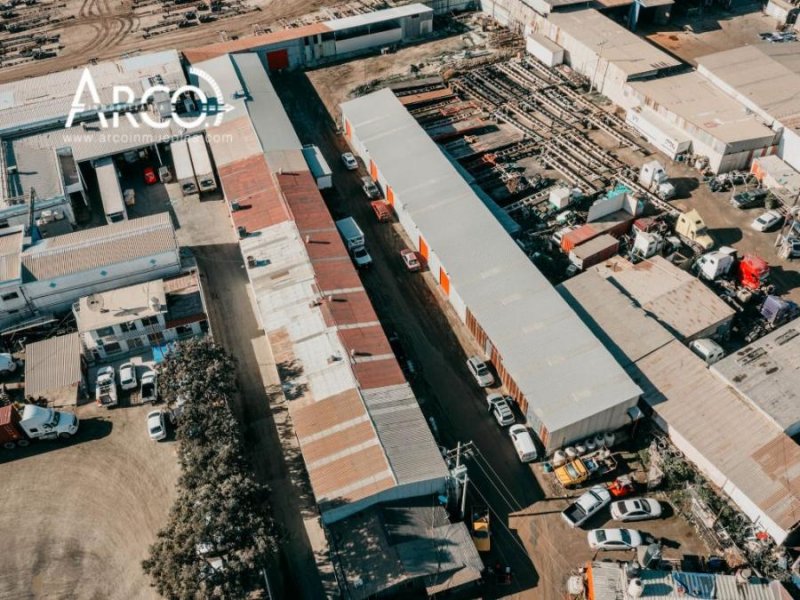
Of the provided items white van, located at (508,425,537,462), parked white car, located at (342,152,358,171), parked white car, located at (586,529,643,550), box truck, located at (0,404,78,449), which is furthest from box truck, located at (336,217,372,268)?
parked white car, located at (586,529,643,550)

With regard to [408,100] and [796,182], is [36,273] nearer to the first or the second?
[408,100]

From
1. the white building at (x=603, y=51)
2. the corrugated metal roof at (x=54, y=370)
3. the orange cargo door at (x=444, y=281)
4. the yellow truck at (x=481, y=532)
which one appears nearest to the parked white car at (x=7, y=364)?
the corrugated metal roof at (x=54, y=370)

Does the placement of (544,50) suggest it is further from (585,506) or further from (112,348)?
(112,348)

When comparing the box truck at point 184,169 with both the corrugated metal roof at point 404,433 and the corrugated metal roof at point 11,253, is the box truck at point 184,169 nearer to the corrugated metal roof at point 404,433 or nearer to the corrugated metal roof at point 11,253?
the corrugated metal roof at point 11,253

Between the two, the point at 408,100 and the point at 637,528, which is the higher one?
the point at 408,100

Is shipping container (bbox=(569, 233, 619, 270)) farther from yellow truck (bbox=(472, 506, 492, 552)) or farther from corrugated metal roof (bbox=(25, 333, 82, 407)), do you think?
corrugated metal roof (bbox=(25, 333, 82, 407))

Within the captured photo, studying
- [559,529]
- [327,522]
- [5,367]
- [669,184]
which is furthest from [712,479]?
[5,367]
